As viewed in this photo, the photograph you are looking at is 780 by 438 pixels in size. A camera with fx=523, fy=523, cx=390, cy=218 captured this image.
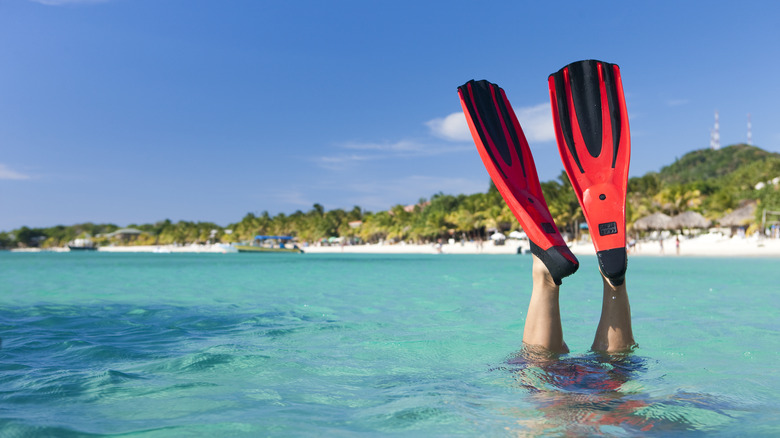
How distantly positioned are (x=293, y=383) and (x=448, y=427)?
1.45m

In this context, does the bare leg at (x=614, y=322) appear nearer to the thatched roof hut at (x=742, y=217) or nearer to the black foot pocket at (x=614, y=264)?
the black foot pocket at (x=614, y=264)

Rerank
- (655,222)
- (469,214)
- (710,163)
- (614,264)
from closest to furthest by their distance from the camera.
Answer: (614,264) → (655,222) → (469,214) → (710,163)

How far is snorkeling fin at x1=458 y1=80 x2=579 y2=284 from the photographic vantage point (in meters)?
3.54

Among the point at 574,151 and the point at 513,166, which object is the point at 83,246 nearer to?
the point at 513,166

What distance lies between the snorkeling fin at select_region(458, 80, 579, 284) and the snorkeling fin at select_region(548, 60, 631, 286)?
0.28 meters

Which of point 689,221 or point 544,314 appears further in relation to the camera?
point 689,221

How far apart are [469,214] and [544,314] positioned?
67893mm

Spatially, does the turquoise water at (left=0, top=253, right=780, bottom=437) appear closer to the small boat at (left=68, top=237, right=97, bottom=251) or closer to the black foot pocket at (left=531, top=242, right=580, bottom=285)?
the black foot pocket at (left=531, top=242, right=580, bottom=285)

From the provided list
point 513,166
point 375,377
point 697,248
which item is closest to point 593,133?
point 513,166

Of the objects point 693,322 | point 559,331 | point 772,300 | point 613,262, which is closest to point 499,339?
point 559,331

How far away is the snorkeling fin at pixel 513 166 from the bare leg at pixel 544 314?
7 centimetres

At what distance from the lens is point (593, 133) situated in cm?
390

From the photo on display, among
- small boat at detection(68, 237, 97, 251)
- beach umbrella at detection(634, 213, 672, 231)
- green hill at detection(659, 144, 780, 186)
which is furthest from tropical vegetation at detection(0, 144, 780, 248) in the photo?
small boat at detection(68, 237, 97, 251)

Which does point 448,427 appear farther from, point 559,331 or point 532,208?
point 532,208
